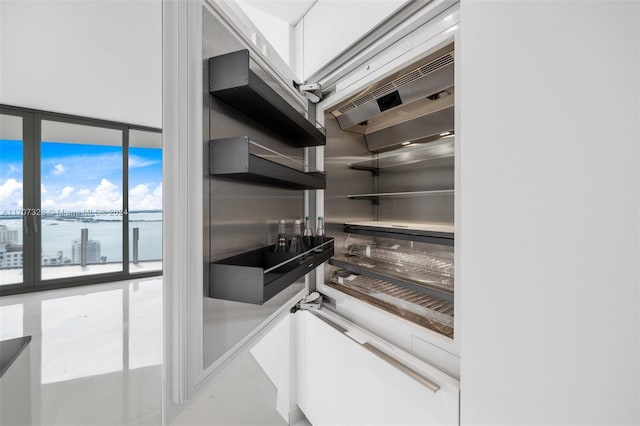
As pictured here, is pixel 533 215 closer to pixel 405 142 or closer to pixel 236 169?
pixel 236 169

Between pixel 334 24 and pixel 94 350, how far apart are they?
1.43 m

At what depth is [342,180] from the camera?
4.83 ft

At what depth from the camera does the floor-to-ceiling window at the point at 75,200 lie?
465 mm

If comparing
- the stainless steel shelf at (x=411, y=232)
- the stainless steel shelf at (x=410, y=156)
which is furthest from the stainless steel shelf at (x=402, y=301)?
the stainless steel shelf at (x=410, y=156)

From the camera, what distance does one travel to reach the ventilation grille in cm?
89

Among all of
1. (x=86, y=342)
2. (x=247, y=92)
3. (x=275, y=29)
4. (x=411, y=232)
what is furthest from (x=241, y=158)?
(x=275, y=29)

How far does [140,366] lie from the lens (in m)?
0.71

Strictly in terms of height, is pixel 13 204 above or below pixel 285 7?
below

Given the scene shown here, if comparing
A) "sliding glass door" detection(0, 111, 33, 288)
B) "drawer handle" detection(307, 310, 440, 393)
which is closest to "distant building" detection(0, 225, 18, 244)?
"sliding glass door" detection(0, 111, 33, 288)

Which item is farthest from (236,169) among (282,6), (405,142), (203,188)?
(282,6)

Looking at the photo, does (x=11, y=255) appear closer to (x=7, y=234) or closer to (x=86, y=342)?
(x=7, y=234)

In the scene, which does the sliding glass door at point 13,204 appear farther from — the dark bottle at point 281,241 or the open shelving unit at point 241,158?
the dark bottle at point 281,241

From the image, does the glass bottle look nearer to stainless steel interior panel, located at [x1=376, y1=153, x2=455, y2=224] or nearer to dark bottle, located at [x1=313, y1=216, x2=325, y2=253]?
dark bottle, located at [x1=313, y1=216, x2=325, y2=253]

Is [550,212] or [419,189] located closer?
[550,212]
